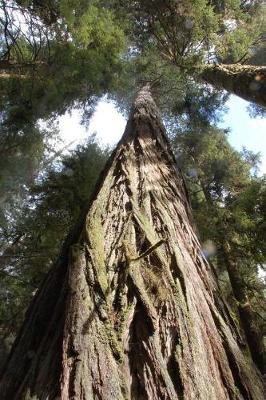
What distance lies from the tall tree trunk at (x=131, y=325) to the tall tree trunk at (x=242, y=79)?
4.26m

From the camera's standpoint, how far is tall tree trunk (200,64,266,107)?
684cm

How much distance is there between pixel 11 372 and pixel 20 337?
14.5 inches

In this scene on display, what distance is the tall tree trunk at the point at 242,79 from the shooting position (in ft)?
22.4

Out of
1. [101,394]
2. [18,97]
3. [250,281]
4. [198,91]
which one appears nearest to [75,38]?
[18,97]

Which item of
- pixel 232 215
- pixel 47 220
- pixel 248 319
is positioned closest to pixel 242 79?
pixel 232 215

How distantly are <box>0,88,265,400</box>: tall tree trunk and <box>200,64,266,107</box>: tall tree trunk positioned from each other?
14.0 ft

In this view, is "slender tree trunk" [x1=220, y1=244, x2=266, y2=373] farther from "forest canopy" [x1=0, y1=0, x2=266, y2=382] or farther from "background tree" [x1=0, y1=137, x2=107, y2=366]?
"background tree" [x1=0, y1=137, x2=107, y2=366]

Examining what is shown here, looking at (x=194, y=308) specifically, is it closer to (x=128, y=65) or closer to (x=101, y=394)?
(x=101, y=394)

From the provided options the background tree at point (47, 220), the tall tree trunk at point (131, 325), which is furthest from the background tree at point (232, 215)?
the tall tree trunk at point (131, 325)

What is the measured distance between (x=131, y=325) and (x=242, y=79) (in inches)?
254

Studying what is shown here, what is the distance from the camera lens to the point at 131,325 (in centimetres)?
219

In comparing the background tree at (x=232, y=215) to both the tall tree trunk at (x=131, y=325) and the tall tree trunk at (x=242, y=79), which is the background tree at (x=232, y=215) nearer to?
the tall tree trunk at (x=242, y=79)

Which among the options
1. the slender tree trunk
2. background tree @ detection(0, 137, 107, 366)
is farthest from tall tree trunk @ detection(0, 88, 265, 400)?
the slender tree trunk

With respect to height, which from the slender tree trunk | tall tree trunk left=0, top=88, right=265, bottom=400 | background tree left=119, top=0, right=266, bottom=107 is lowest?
tall tree trunk left=0, top=88, right=265, bottom=400
